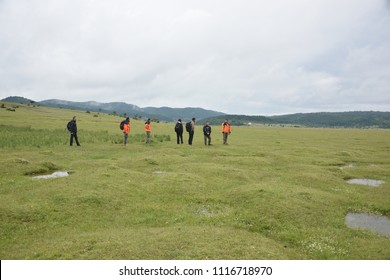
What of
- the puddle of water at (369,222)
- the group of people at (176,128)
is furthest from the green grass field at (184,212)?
the group of people at (176,128)

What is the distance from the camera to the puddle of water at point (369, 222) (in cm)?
1560

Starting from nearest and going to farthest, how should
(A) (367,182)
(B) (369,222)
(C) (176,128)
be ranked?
(B) (369,222)
(A) (367,182)
(C) (176,128)

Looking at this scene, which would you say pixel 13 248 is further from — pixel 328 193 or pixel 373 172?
pixel 373 172

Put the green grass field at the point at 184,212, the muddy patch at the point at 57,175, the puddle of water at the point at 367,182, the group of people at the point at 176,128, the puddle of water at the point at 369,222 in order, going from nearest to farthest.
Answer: the green grass field at the point at 184,212
the puddle of water at the point at 369,222
the muddy patch at the point at 57,175
the puddle of water at the point at 367,182
the group of people at the point at 176,128

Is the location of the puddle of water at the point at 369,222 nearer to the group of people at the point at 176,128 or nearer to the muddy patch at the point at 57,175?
the muddy patch at the point at 57,175

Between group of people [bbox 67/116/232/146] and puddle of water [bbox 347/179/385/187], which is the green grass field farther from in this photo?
group of people [bbox 67/116/232/146]

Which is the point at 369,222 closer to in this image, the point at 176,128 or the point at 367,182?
the point at 367,182

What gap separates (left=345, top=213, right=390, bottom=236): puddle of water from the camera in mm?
15602

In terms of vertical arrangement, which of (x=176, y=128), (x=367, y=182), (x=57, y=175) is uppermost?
(x=176, y=128)

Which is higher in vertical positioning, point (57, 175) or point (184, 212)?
point (57, 175)

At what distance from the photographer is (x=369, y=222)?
16.6m

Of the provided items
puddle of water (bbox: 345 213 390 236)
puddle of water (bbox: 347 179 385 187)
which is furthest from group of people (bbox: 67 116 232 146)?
puddle of water (bbox: 345 213 390 236)

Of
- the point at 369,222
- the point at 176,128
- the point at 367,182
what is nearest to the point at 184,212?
the point at 369,222
